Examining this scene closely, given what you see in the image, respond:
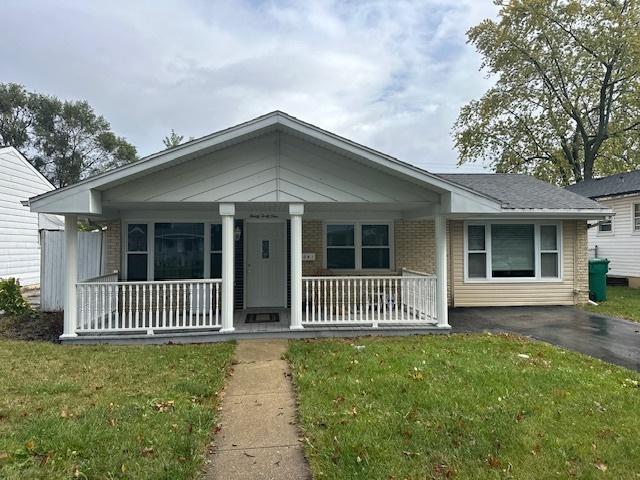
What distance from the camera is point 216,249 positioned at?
10.4 metres

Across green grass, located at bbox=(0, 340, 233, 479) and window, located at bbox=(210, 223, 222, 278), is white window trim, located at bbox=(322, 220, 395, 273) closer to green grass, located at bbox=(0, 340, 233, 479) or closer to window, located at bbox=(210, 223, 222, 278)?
window, located at bbox=(210, 223, 222, 278)

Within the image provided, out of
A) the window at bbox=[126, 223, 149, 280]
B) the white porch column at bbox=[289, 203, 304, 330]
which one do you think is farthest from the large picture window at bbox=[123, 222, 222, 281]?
the white porch column at bbox=[289, 203, 304, 330]

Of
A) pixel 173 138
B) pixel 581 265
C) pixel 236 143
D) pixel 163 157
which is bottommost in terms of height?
pixel 581 265

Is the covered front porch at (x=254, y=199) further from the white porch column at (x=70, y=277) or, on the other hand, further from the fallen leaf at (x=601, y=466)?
the fallen leaf at (x=601, y=466)

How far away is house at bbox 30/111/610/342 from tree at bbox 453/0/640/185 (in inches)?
693

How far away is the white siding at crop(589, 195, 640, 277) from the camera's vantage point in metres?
16.6

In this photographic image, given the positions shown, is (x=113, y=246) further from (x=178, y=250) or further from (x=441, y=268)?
(x=441, y=268)

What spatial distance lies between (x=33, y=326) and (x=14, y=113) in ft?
119

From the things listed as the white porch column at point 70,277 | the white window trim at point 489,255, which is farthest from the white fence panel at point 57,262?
the white window trim at point 489,255

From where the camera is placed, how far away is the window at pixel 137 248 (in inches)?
400

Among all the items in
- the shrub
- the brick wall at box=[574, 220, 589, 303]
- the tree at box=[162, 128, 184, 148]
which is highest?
the tree at box=[162, 128, 184, 148]

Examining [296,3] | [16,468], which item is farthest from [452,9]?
[16,468]

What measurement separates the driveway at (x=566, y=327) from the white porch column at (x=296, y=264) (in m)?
3.29

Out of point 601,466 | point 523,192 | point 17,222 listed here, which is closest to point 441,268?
point 601,466
